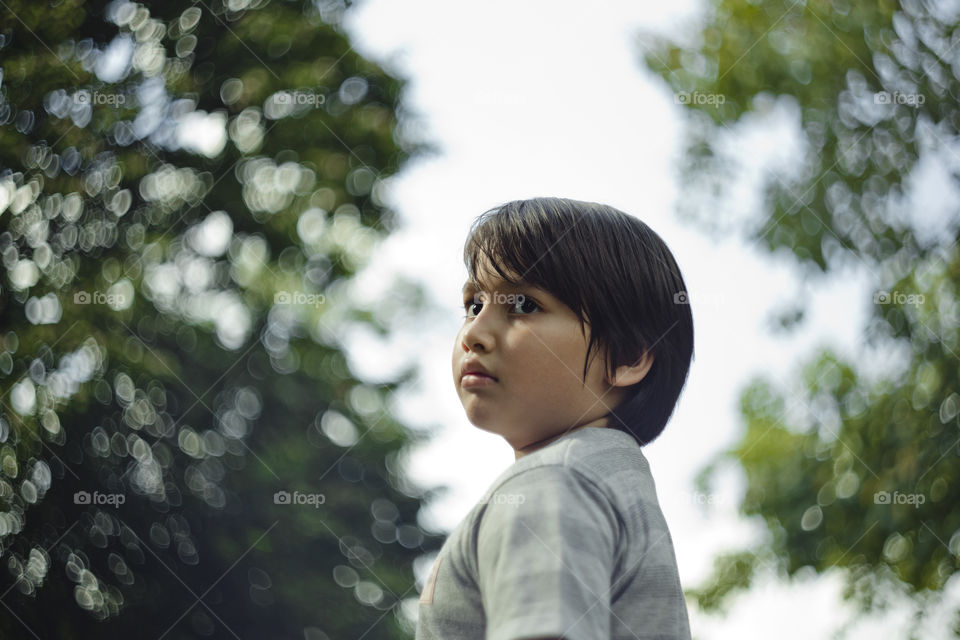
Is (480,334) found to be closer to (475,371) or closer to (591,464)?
(475,371)

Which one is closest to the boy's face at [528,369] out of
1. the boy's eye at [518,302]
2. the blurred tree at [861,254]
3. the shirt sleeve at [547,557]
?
the boy's eye at [518,302]

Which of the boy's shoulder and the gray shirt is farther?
the boy's shoulder

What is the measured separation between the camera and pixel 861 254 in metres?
3.70

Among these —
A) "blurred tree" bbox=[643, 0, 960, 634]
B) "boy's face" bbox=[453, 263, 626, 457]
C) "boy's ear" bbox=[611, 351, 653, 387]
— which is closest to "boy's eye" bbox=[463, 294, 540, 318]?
"boy's face" bbox=[453, 263, 626, 457]

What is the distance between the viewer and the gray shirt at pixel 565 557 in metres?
0.76

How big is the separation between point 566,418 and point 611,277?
18cm

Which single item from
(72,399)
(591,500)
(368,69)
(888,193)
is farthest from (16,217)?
(888,193)

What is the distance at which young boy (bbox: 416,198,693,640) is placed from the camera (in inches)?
31.0

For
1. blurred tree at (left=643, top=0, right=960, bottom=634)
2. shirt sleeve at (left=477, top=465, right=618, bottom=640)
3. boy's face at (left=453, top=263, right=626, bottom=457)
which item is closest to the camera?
shirt sleeve at (left=477, top=465, right=618, bottom=640)

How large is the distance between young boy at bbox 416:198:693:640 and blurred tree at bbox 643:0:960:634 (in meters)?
2.52

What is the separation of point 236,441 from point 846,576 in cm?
283

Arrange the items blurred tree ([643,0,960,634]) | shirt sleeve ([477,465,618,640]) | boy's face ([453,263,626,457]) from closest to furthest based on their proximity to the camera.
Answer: shirt sleeve ([477,465,618,640]) < boy's face ([453,263,626,457]) < blurred tree ([643,0,960,634])

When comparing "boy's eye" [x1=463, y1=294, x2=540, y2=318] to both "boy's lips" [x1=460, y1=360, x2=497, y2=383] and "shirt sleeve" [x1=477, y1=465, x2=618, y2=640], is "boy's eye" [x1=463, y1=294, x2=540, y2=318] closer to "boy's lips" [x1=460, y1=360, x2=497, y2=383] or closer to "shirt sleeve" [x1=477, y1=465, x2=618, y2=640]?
"boy's lips" [x1=460, y1=360, x2=497, y2=383]

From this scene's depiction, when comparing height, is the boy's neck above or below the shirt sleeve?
below
